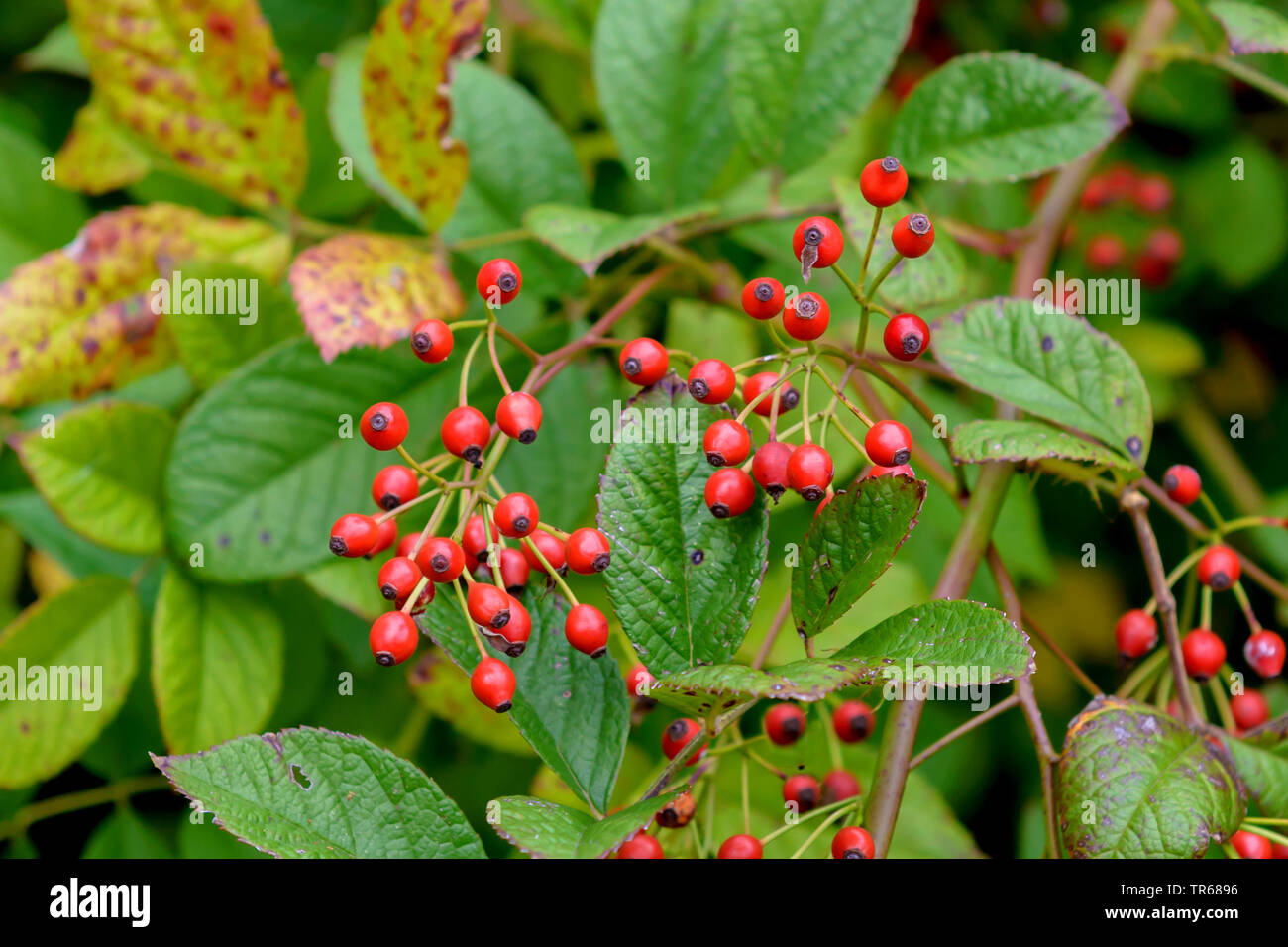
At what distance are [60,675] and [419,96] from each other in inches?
42.2

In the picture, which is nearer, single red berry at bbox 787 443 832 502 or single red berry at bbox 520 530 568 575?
single red berry at bbox 787 443 832 502

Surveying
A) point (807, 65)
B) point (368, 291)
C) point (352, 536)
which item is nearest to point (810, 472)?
point (352, 536)

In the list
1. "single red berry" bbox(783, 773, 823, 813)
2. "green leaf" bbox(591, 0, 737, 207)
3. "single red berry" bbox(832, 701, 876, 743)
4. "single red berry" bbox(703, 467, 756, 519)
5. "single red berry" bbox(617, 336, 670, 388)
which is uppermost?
"green leaf" bbox(591, 0, 737, 207)

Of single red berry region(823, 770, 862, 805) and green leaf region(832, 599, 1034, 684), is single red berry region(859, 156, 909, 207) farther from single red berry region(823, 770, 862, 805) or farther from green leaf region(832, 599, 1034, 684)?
single red berry region(823, 770, 862, 805)

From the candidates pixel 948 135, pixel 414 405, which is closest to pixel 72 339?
pixel 414 405

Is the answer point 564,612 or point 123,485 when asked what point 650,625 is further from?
point 123,485

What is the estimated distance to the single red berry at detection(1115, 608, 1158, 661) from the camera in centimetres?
139

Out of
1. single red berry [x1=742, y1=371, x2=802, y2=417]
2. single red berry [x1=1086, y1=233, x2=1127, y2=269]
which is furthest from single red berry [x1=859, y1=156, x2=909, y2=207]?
single red berry [x1=1086, y1=233, x2=1127, y2=269]

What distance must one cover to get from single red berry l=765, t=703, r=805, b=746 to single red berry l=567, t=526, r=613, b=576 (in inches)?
19.0

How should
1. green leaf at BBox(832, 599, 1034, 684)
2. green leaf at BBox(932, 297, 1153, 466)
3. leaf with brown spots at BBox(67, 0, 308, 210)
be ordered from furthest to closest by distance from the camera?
leaf with brown spots at BBox(67, 0, 308, 210), green leaf at BBox(932, 297, 1153, 466), green leaf at BBox(832, 599, 1034, 684)

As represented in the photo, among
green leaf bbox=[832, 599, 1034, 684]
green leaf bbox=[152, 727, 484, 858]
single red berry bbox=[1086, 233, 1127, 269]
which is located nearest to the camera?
green leaf bbox=[832, 599, 1034, 684]

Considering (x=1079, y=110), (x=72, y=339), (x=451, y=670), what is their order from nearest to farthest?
(x=1079, y=110)
(x=72, y=339)
(x=451, y=670)
